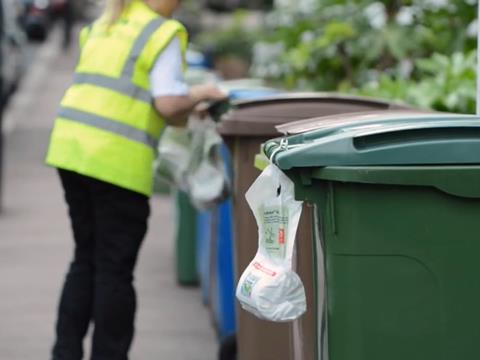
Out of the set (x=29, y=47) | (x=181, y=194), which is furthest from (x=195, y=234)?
(x=29, y=47)

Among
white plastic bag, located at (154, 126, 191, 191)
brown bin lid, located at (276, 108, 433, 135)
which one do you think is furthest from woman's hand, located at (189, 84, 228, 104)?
brown bin lid, located at (276, 108, 433, 135)

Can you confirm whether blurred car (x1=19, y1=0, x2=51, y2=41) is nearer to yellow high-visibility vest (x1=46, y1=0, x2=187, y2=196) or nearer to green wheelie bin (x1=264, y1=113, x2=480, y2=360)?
yellow high-visibility vest (x1=46, y1=0, x2=187, y2=196)

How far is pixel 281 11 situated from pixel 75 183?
5661mm

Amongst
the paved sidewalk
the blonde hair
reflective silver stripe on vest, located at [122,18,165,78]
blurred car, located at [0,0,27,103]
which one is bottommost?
the paved sidewalk

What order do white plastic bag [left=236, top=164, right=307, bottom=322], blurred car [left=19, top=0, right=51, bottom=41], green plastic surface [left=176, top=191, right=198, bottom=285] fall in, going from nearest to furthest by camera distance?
white plastic bag [left=236, top=164, right=307, bottom=322]
green plastic surface [left=176, top=191, right=198, bottom=285]
blurred car [left=19, top=0, right=51, bottom=41]

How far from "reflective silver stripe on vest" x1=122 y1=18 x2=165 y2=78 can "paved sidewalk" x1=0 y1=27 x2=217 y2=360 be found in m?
1.78

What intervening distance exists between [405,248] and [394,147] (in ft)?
0.91

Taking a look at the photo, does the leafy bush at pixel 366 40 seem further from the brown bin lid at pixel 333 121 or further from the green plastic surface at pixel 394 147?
the green plastic surface at pixel 394 147

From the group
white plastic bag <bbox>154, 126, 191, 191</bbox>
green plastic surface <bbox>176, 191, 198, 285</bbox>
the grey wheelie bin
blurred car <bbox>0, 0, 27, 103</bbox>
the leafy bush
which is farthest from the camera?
blurred car <bbox>0, 0, 27, 103</bbox>

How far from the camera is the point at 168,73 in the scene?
5.09 meters

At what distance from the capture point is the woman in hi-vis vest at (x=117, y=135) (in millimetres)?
5102

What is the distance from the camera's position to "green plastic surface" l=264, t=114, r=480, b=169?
361 cm

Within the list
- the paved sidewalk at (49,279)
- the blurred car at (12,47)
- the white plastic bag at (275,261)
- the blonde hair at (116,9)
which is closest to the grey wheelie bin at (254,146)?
the blonde hair at (116,9)

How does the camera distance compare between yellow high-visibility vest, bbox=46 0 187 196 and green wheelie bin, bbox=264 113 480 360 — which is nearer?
green wheelie bin, bbox=264 113 480 360
